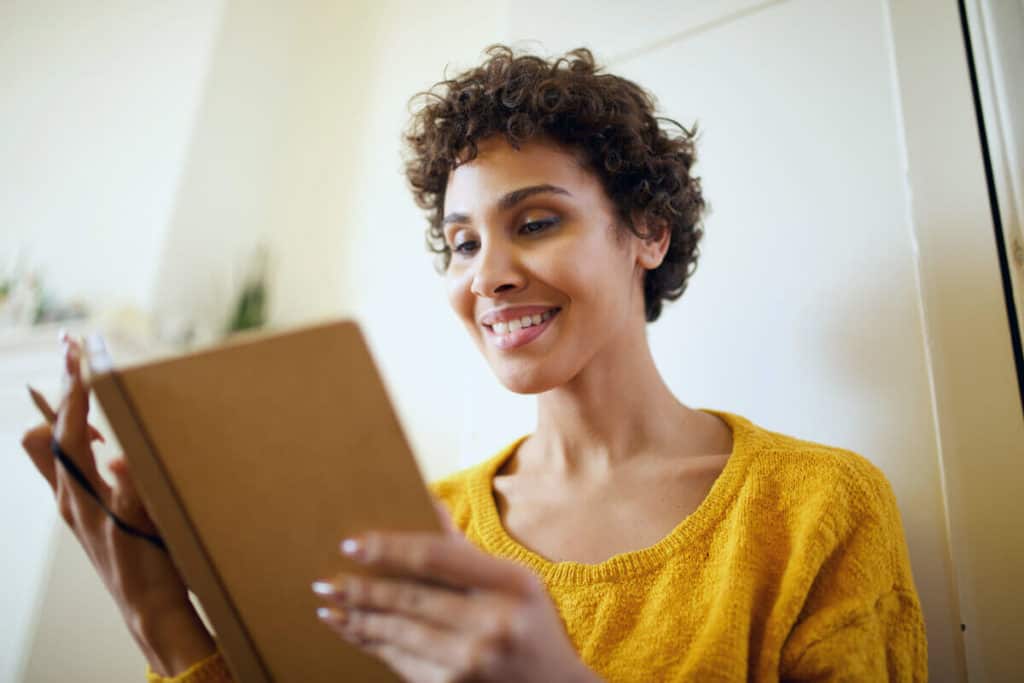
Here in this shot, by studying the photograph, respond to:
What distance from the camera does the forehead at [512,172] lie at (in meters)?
0.78

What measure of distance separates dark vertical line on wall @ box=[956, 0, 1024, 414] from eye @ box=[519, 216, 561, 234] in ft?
2.04

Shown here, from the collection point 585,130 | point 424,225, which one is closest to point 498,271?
point 585,130

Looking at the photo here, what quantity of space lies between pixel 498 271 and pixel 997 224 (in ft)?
2.32

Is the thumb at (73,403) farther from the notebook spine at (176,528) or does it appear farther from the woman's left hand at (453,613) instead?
the woman's left hand at (453,613)

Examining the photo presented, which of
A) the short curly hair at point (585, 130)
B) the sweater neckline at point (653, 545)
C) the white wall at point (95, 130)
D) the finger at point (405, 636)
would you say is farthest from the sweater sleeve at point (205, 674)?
the white wall at point (95, 130)

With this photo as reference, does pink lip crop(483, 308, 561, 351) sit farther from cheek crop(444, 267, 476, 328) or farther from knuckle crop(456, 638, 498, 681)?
knuckle crop(456, 638, 498, 681)

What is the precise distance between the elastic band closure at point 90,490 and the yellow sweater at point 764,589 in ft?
0.48

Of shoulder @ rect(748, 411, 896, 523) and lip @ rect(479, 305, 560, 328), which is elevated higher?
lip @ rect(479, 305, 560, 328)

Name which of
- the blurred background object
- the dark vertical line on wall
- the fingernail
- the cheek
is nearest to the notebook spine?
the fingernail

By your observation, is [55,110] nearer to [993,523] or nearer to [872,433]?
[872,433]

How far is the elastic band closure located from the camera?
542 mm

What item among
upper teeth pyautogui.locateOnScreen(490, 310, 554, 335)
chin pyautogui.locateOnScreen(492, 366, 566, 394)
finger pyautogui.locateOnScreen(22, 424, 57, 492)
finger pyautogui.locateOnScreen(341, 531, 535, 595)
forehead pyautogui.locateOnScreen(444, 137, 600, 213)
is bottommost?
finger pyautogui.locateOnScreen(341, 531, 535, 595)

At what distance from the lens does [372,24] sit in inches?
78.5

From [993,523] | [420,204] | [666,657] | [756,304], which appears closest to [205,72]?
[420,204]
